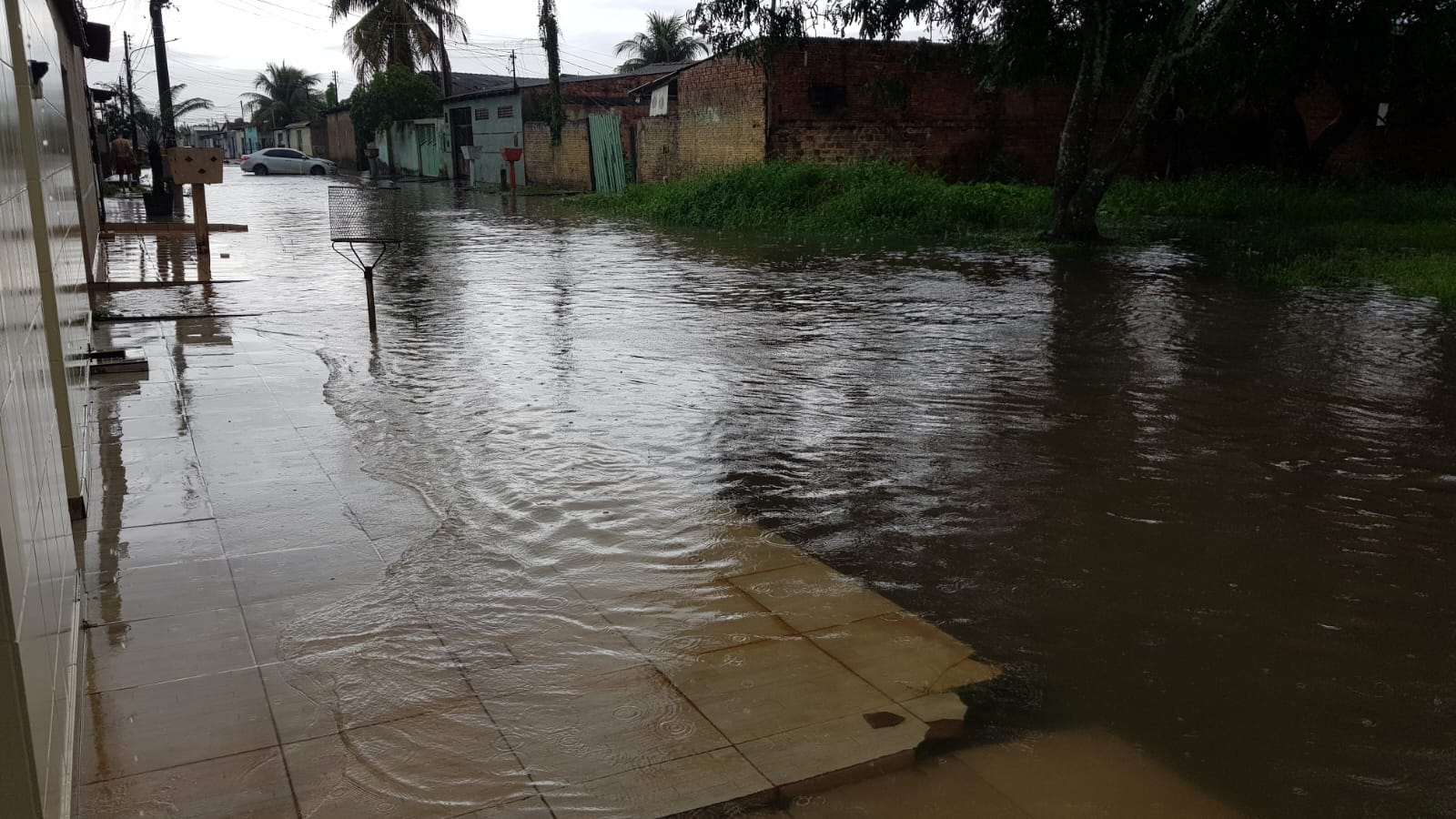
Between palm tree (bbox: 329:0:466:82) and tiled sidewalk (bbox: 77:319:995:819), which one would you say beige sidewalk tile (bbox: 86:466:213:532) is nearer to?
tiled sidewalk (bbox: 77:319:995:819)

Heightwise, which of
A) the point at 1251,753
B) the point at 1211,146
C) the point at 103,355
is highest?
the point at 1211,146

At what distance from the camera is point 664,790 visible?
285 cm

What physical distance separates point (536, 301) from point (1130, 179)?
17853 millimetres

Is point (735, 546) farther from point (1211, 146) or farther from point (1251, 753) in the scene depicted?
point (1211, 146)

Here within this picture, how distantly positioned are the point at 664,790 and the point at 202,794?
3.69ft

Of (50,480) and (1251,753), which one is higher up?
(50,480)

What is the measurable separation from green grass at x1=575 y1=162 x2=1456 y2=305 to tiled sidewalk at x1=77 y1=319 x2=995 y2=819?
11100mm

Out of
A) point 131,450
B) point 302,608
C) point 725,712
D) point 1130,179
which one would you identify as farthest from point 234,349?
point 1130,179

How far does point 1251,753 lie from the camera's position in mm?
3082

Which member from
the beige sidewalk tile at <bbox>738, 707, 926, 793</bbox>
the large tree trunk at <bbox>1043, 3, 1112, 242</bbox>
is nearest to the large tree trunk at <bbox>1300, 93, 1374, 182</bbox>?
the large tree trunk at <bbox>1043, 3, 1112, 242</bbox>

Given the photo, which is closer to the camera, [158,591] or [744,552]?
[158,591]

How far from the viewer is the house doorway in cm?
3900

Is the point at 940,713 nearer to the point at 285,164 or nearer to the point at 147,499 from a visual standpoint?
the point at 147,499

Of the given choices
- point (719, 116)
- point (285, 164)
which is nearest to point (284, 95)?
point (285, 164)
